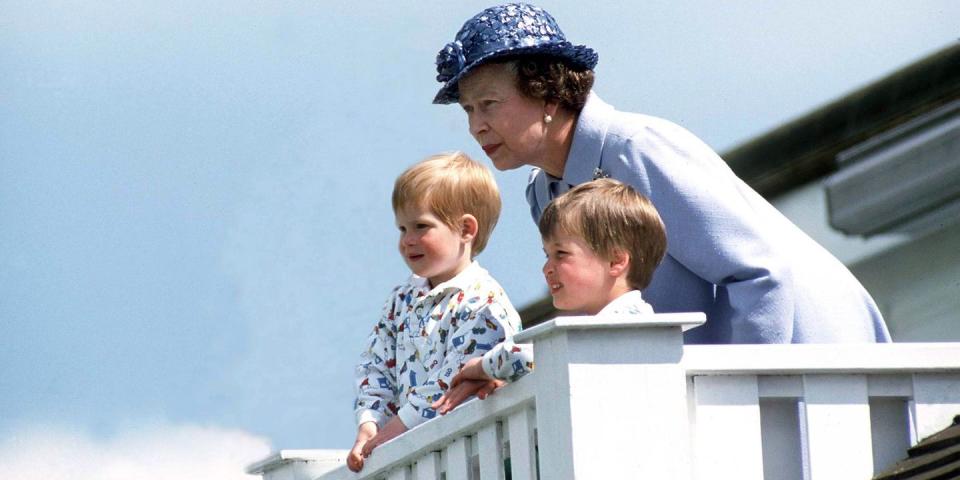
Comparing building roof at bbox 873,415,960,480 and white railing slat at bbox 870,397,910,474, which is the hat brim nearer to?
white railing slat at bbox 870,397,910,474

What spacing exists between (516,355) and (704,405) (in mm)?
453

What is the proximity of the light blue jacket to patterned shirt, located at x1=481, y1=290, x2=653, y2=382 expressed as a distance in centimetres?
39

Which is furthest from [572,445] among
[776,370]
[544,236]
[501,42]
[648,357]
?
[501,42]

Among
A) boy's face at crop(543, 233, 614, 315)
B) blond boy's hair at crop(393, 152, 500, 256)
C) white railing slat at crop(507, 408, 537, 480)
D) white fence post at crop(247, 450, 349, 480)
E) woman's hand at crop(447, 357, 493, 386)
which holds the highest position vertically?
blond boy's hair at crop(393, 152, 500, 256)

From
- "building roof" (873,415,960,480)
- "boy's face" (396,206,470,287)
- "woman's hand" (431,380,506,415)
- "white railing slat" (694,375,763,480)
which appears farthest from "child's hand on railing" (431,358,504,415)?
"building roof" (873,415,960,480)

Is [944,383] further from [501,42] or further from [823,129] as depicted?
[823,129]

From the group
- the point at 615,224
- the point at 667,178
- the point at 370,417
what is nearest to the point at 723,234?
the point at 667,178

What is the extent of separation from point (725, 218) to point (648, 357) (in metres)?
0.88

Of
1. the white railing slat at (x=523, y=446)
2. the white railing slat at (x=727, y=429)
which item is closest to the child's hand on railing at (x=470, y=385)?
the white railing slat at (x=523, y=446)

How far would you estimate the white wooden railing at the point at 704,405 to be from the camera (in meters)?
4.04

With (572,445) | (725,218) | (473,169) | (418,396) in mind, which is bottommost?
(572,445)

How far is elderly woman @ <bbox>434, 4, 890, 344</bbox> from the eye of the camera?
191 inches

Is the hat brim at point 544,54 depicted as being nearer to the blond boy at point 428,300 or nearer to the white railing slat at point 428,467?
the blond boy at point 428,300

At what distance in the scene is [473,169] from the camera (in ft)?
18.1
